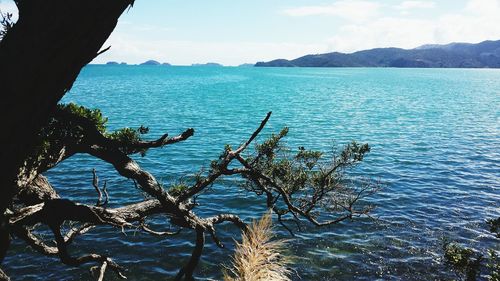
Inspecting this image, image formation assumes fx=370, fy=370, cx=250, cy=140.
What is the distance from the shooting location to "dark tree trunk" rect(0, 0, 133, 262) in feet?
10.4

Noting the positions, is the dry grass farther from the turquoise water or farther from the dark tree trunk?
the turquoise water

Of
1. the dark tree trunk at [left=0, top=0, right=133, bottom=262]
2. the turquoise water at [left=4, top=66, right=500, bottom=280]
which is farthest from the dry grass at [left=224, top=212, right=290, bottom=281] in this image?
the turquoise water at [left=4, top=66, right=500, bottom=280]

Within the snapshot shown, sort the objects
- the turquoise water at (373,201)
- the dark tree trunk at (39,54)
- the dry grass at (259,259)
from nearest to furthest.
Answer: the dark tree trunk at (39,54)
the dry grass at (259,259)
the turquoise water at (373,201)

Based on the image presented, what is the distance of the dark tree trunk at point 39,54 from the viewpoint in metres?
3.17

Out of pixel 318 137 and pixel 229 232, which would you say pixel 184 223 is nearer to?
pixel 229 232

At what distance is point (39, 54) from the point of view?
3.19m

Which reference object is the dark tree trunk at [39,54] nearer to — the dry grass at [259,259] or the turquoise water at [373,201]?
the dry grass at [259,259]

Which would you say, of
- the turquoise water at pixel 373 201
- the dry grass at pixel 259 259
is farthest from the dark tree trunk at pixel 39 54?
the turquoise water at pixel 373 201

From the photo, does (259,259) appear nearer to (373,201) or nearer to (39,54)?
(39,54)

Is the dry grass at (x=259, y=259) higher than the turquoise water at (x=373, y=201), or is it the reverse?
the dry grass at (x=259, y=259)

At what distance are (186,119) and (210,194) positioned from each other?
36.9 meters

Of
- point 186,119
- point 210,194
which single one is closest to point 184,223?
point 210,194

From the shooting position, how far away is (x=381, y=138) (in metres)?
49.3

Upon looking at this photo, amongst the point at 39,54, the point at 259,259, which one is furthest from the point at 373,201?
the point at 39,54
